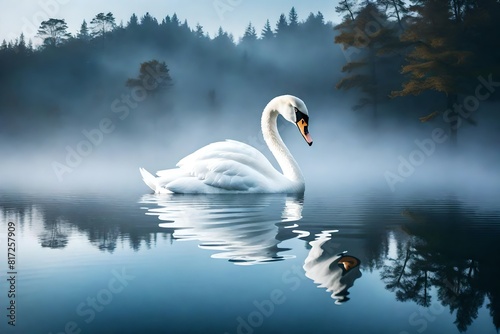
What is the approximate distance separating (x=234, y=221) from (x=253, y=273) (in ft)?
8.63

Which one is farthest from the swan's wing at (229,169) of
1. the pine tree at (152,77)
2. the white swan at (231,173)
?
the pine tree at (152,77)

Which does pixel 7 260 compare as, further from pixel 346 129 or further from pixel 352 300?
pixel 346 129

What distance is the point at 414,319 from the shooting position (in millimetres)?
3088

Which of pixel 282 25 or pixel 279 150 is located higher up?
pixel 282 25

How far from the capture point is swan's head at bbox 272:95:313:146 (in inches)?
406

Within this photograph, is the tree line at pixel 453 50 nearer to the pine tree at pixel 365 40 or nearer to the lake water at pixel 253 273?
the pine tree at pixel 365 40

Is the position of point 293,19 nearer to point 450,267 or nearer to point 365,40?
point 365,40

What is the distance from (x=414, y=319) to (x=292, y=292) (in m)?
0.73

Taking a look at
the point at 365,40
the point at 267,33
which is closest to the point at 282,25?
the point at 267,33

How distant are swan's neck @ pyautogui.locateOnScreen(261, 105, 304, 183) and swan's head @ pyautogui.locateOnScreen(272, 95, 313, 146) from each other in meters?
0.38

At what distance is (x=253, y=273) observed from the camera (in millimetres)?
3922

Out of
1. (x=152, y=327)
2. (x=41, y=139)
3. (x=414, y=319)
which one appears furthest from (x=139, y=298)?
(x=41, y=139)

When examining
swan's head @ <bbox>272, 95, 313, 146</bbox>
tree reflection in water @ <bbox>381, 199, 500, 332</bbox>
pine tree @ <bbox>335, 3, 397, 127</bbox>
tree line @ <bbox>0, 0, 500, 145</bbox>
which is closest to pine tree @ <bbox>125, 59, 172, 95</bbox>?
tree line @ <bbox>0, 0, 500, 145</bbox>

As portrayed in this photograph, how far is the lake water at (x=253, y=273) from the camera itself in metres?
3.06
